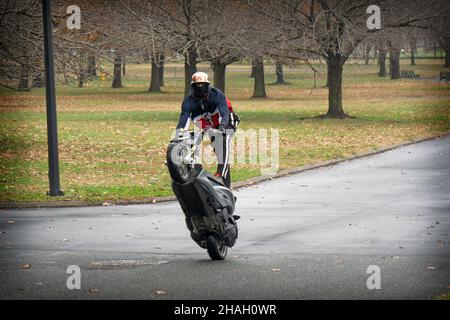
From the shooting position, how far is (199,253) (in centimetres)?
1139

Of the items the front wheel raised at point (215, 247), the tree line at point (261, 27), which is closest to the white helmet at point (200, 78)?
the front wheel raised at point (215, 247)

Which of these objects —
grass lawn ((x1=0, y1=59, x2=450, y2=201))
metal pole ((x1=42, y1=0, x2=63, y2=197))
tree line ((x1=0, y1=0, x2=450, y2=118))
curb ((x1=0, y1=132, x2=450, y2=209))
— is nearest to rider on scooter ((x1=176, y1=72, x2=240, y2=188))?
curb ((x1=0, y1=132, x2=450, y2=209))

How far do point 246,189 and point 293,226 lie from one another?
4201mm

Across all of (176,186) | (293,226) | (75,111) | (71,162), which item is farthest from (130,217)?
(75,111)

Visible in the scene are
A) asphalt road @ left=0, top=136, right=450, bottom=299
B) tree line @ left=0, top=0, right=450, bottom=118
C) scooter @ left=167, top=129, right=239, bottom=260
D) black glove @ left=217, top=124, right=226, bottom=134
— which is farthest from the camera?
tree line @ left=0, top=0, right=450, bottom=118

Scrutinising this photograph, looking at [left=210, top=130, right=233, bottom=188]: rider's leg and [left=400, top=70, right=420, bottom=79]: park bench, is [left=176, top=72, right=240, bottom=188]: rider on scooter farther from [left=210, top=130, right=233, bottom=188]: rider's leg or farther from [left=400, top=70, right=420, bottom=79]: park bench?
[left=400, top=70, right=420, bottom=79]: park bench

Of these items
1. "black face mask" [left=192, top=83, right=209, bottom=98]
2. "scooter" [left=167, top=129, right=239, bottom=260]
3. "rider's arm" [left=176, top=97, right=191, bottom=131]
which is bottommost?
"scooter" [left=167, top=129, right=239, bottom=260]

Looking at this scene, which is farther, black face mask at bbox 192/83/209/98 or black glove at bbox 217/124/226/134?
black glove at bbox 217/124/226/134

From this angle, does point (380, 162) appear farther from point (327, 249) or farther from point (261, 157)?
point (327, 249)

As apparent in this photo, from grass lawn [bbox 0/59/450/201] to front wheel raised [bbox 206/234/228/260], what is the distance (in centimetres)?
565

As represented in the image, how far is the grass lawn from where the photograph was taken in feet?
61.5

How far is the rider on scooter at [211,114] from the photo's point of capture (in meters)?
10.9

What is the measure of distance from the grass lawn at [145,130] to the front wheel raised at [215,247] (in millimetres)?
5650

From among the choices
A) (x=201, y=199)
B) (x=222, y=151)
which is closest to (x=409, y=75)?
(x=222, y=151)
